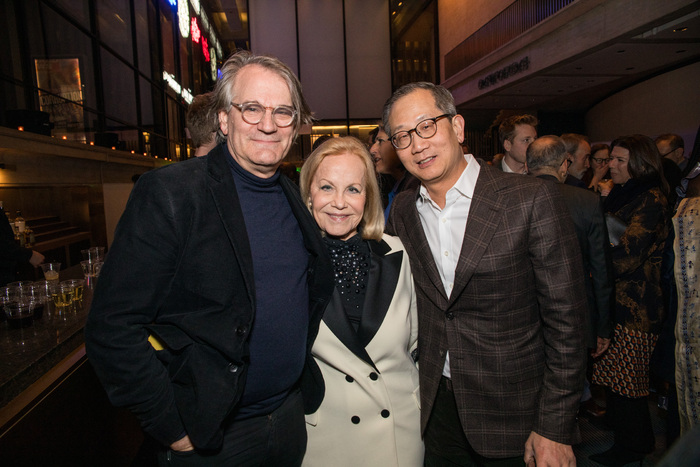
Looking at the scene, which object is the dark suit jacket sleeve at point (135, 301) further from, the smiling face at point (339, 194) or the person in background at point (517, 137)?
the person in background at point (517, 137)

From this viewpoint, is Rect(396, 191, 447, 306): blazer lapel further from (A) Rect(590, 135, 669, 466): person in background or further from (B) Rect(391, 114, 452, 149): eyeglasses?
(A) Rect(590, 135, 669, 466): person in background

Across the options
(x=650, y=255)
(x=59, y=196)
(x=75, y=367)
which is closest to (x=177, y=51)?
(x=59, y=196)

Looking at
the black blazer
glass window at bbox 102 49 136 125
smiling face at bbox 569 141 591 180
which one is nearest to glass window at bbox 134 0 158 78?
glass window at bbox 102 49 136 125

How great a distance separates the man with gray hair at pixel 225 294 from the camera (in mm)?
1064

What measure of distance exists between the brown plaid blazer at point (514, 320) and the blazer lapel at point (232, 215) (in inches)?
28.0

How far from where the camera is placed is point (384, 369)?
1.54m

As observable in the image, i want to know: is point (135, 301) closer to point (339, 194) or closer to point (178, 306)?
point (178, 306)

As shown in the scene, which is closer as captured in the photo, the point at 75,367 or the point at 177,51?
the point at 75,367

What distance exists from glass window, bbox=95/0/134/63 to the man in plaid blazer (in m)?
8.33

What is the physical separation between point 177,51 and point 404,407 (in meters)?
13.5

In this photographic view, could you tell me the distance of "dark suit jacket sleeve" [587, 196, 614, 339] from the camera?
234 cm

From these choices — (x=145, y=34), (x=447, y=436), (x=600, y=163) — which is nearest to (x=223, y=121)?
(x=447, y=436)

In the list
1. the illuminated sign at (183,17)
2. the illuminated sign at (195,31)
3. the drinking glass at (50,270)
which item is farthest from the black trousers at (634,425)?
the illuminated sign at (195,31)

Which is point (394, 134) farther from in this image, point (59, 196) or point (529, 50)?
point (529, 50)
